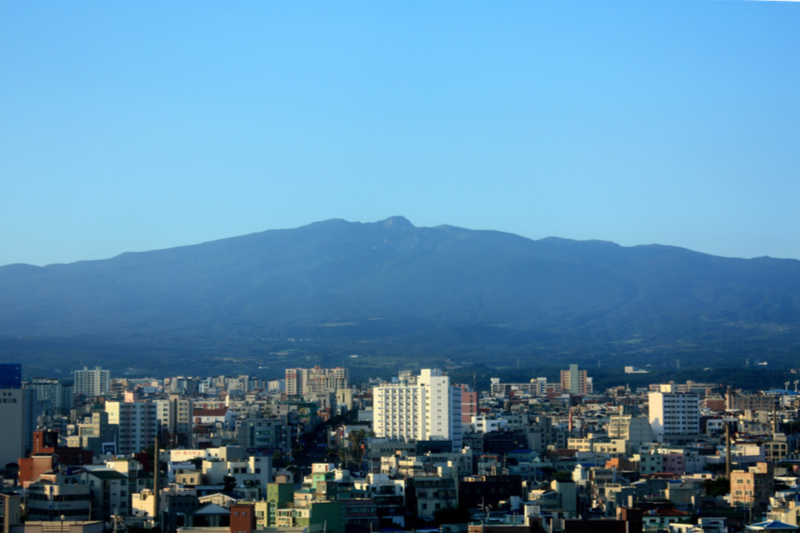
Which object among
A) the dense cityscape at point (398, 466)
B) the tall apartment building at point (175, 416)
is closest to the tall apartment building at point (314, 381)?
the dense cityscape at point (398, 466)

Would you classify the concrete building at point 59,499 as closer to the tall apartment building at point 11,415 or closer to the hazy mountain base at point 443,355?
the tall apartment building at point 11,415

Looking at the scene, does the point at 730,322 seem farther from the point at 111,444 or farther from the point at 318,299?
the point at 111,444

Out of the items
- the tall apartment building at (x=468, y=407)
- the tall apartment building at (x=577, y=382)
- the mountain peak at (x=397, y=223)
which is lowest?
the tall apartment building at (x=468, y=407)

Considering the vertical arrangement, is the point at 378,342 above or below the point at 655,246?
below

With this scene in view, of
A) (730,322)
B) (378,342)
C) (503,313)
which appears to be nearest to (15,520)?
(378,342)

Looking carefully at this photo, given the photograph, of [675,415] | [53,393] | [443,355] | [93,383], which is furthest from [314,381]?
[675,415]

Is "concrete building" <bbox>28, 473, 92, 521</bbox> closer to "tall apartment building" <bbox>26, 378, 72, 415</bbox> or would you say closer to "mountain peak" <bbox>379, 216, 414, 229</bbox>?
"tall apartment building" <bbox>26, 378, 72, 415</bbox>

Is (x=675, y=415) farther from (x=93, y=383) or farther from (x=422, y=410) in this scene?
(x=93, y=383)
